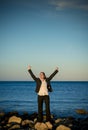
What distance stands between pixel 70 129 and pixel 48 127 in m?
1.01

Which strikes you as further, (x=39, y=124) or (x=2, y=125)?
(x=2, y=125)

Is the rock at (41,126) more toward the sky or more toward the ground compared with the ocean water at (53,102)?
more toward the ground

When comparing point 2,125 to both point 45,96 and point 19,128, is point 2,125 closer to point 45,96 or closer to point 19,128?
point 19,128

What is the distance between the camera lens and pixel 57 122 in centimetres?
1348

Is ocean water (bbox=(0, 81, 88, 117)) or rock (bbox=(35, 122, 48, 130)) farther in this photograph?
ocean water (bbox=(0, 81, 88, 117))

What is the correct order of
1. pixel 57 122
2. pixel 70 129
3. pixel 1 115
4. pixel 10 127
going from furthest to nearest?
pixel 1 115
pixel 57 122
pixel 10 127
pixel 70 129

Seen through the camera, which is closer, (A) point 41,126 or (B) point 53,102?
(A) point 41,126

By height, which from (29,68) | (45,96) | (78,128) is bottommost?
(78,128)

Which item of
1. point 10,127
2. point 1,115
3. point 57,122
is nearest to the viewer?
point 10,127

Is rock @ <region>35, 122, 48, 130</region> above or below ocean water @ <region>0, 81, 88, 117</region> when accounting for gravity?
below

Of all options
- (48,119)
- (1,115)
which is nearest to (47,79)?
(48,119)

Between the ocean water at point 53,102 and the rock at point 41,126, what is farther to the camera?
the ocean water at point 53,102

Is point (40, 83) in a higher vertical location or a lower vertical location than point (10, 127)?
higher

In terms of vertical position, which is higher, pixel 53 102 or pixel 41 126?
pixel 53 102
